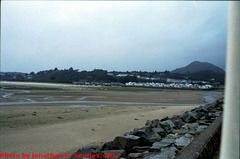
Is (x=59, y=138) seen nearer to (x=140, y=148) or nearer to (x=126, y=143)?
(x=126, y=143)

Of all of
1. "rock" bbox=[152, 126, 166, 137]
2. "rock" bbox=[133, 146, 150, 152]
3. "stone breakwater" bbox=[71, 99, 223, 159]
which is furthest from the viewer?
"rock" bbox=[152, 126, 166, 137]

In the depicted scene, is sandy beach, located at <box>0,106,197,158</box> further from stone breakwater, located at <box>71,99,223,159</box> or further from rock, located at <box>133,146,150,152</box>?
rock, located at <box>133,146,150,152</box>

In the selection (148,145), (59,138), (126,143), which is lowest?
(59,138)

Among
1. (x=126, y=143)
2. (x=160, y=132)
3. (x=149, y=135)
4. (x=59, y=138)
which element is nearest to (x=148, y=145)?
(x=149, y=135)

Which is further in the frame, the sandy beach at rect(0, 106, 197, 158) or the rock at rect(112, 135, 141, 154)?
the sandy beach at rect(0, 106, 197, 158)

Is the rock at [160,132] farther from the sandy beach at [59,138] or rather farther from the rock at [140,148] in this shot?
the sandy beach at [59,138]

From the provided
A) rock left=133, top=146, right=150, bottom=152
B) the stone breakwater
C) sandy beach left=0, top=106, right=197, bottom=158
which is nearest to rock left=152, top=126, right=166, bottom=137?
the stone breakwater

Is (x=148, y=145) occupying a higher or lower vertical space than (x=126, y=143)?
lower

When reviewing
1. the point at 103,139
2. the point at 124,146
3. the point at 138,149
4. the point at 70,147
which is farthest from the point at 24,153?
the point at 138,149

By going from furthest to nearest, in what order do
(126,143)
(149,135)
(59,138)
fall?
1. (59,138)
2. (149,135)
3. (126,143)

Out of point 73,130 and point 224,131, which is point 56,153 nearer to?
point 73,130

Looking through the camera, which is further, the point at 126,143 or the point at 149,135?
the point at 149,135

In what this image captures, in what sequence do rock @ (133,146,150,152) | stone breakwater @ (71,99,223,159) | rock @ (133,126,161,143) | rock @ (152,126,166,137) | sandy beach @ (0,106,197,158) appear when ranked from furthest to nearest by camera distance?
sandy beach @ (0,106,197,158)
rock @ (152,126,166,137)
rock @ (133,126,161,143)
rock @ (133,146,150,152)
stone breakwater @ (71,99,223,159)

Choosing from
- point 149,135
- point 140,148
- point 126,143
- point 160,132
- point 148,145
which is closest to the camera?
point 140,148
